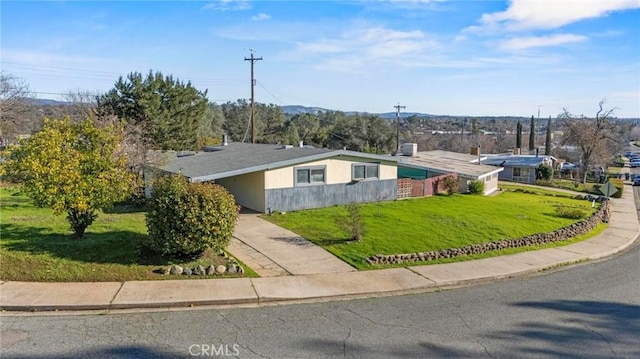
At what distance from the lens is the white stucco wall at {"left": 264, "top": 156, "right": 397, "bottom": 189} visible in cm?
1967

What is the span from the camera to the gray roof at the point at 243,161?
18.5 metres

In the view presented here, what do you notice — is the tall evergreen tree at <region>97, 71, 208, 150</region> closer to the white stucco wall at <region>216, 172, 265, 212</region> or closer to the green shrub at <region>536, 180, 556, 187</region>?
the white stucco wall at <region>216, 172, 265, 212</region>

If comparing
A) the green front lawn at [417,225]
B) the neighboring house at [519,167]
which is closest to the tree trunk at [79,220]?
the green front lawn at [417,225]

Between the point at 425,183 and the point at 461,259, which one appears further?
the point at 425,183

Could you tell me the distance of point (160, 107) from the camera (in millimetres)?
37406

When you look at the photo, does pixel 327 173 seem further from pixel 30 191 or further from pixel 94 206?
pixel 30 191

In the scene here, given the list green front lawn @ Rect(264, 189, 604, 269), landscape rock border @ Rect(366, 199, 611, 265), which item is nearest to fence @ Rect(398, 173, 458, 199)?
green front lawn @ Rect(264, 189, 604, 269)

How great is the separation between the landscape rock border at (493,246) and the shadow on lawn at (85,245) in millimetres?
6176

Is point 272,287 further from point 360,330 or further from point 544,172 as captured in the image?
→ point 544,172

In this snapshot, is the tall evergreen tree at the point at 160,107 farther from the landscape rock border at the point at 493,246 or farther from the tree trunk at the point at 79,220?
the landscape rock border at the point at 493,246

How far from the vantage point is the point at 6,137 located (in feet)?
120

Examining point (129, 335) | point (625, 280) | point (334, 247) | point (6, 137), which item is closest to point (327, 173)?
point (334, 247)

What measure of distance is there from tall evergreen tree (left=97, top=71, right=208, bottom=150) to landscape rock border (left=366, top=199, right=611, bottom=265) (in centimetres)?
2394

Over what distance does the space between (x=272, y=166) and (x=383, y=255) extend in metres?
7.81
